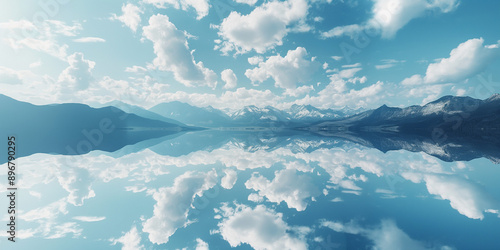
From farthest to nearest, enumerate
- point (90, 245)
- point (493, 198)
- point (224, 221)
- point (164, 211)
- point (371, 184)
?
point (371, 184), point (493, 198), point (164, 211), point (224, 221), point (90, 245)

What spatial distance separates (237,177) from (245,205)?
29.8ft

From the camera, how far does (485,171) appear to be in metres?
29.9

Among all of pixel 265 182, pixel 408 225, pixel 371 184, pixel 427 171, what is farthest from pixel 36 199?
pixel 427 171

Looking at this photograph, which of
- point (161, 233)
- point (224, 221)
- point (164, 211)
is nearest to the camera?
point (161, 233)

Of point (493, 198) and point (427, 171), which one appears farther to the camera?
point (427, 171)

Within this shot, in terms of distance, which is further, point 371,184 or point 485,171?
point 485,171

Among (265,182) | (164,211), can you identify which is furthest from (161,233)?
(265,182)

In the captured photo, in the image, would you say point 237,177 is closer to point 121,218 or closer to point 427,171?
point 121,218

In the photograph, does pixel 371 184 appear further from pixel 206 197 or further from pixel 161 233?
pixel 161 233

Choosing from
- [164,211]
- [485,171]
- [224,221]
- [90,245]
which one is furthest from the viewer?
[485,171]

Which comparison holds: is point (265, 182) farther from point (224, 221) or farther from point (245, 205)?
point (224, 221)

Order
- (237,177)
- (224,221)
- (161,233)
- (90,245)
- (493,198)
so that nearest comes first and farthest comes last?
1. (90,245)
2. (161,233)
3. (224,221)
4. (493,198)
5. (237,177)

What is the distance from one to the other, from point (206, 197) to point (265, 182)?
777 cm

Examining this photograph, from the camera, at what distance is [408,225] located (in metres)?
14.0
